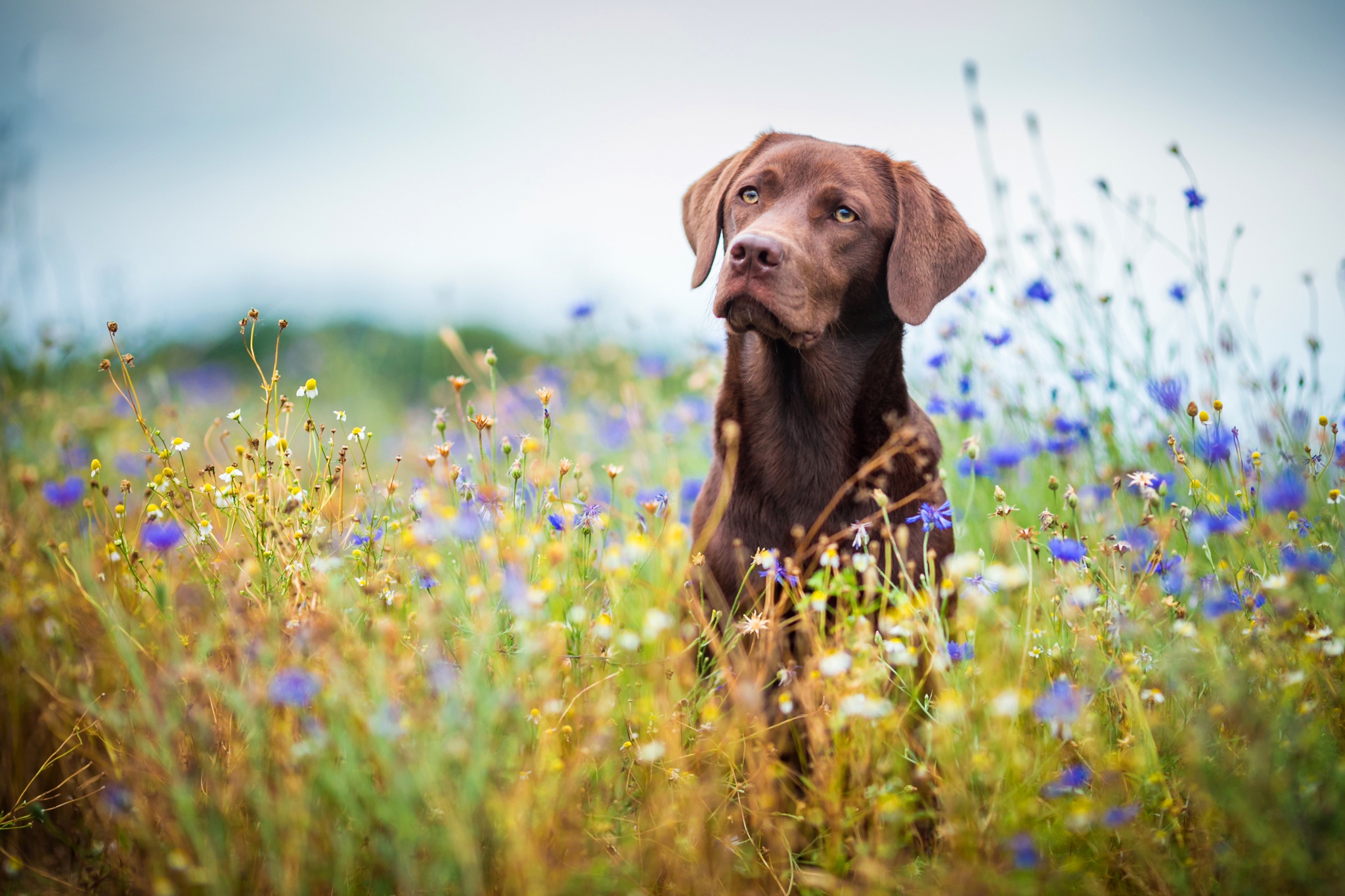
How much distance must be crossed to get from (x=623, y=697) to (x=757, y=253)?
129 cm

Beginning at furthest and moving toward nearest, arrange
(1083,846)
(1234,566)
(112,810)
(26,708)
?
(26,708) < (1234,566) < (1083,846) < (112,810)

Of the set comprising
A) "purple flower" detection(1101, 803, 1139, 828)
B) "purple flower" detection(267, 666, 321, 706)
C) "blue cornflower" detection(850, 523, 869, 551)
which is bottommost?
"purple flower" detection(1101, 803, 1139, 828)

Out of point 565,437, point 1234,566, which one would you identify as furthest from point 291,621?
point 565,437

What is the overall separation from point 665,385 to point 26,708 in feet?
13.8

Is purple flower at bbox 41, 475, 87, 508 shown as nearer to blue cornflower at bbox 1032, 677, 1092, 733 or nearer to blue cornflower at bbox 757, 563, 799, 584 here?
blue cornflower at bbox 757, 563, 799, 584

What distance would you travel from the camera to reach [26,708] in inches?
93.4

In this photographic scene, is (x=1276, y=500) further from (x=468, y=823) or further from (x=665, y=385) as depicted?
(x=665, y=385)

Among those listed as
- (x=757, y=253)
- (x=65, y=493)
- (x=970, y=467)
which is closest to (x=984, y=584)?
(x=757, y=253)

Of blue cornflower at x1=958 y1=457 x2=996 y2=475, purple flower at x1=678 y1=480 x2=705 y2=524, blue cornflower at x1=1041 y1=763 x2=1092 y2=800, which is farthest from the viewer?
purple flower at x1=678 y1=480 x2=705 y2=524

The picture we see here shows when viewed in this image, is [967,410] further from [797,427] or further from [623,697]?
[623,697]

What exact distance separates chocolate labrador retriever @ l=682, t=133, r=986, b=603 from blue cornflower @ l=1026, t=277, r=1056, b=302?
1.98ft

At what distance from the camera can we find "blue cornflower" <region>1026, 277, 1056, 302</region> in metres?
3.25

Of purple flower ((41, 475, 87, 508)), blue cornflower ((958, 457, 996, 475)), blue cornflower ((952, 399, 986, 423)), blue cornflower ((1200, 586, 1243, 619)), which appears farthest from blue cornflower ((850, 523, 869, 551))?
purple flower ((41, 475, 87, 508))

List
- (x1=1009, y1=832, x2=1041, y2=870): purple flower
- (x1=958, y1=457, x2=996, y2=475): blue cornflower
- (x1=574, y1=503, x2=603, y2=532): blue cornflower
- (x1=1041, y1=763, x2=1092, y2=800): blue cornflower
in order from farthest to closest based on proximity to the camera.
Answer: (x1=958, y1=457, x2=996, y2=475): blue cornflower < (x1=574, y1=503, x2=603, y2=532): blue cornflower < (x1=1041, y1=763, x2=1092, y2=800): blue cornflower < (x1=1009, y1=832, x2=1041, y2=870): purple flower
